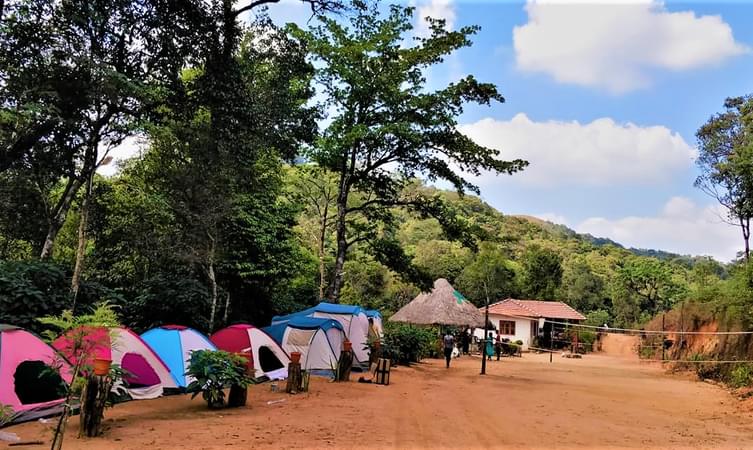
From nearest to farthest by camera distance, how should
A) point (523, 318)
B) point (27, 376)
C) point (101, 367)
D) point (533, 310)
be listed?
point (101, 367) → point (27, 376) → point (523, 318) → point (533, 310)

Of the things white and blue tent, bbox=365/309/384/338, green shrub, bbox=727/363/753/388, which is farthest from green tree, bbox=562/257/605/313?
green shrub, bbox=727/363/753/388

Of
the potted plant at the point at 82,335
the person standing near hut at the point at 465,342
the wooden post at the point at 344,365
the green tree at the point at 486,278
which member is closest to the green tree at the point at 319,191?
the person standing near hut at the point at 465,342

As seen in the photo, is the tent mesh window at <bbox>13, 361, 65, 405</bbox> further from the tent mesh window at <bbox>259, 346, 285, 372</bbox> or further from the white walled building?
the white walled building

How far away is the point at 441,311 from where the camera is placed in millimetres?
22734

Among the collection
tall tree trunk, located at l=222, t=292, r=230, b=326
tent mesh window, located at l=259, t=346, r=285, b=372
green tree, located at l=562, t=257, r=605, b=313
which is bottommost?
tent mesh window, located at l=259, t=346, r=285, b=372

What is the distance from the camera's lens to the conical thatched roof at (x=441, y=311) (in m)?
22.5

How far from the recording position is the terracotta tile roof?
31375mm

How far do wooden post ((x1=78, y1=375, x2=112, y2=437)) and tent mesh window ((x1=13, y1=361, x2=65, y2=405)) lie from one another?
0.98 metres

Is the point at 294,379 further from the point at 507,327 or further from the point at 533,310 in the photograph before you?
the point at 533,310

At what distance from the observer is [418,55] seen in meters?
16.4

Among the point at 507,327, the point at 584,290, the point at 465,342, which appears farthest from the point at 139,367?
the point at 584,290

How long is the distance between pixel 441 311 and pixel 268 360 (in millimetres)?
12234

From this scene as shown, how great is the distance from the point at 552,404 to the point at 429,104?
9.33 metres

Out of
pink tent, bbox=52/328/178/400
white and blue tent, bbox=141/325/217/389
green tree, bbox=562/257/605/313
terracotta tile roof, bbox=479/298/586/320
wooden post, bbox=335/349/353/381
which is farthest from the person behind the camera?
green tree, bbox=562/257/605/313
